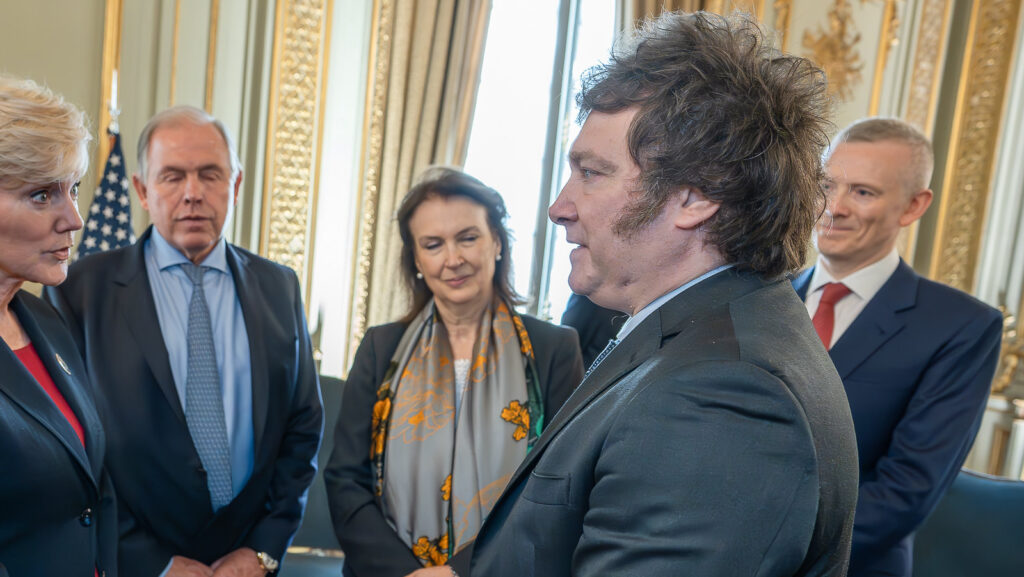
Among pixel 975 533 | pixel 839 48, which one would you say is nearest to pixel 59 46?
pixel 975 533

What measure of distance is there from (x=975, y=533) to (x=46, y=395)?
284 cm

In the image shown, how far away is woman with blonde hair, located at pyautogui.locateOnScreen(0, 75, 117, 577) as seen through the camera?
1633mm

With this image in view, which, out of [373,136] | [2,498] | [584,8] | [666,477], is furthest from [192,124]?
[584,8]

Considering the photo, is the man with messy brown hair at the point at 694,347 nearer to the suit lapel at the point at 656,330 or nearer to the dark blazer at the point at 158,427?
the suit lapel at the point at 656,330

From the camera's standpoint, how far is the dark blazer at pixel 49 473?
161 centimetres

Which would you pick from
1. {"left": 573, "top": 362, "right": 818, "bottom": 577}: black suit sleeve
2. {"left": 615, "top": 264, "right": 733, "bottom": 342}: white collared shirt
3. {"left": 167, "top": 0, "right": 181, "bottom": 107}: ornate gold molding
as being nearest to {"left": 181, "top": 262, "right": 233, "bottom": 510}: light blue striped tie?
{"left": 615, "top": 264, "right": 733, "bottom": 342}: white collared shirt

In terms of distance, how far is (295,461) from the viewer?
8.23ft

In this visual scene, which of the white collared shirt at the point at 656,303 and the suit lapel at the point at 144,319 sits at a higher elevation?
the white collared shirt at the point at 656,303

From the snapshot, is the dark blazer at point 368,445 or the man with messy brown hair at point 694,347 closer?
the man with messy brown hair at point 694,347

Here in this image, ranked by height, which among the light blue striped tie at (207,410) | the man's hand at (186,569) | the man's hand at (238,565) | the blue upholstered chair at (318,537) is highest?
the light blue striped tie at (207,410)

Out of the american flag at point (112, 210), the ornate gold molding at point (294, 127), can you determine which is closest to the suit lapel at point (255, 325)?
the american flag at point (112, 210)

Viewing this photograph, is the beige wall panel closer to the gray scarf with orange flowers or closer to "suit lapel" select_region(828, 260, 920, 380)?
the gray scarf with orange flowers

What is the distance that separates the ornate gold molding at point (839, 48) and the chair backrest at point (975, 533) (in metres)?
3.32

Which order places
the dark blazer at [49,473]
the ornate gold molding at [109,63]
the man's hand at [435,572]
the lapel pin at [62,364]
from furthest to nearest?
the ornate gold molding at [109,63] → the man's hand at [435,572] → the lapel pin at [62,364] → the dark blazer at [49,473]
